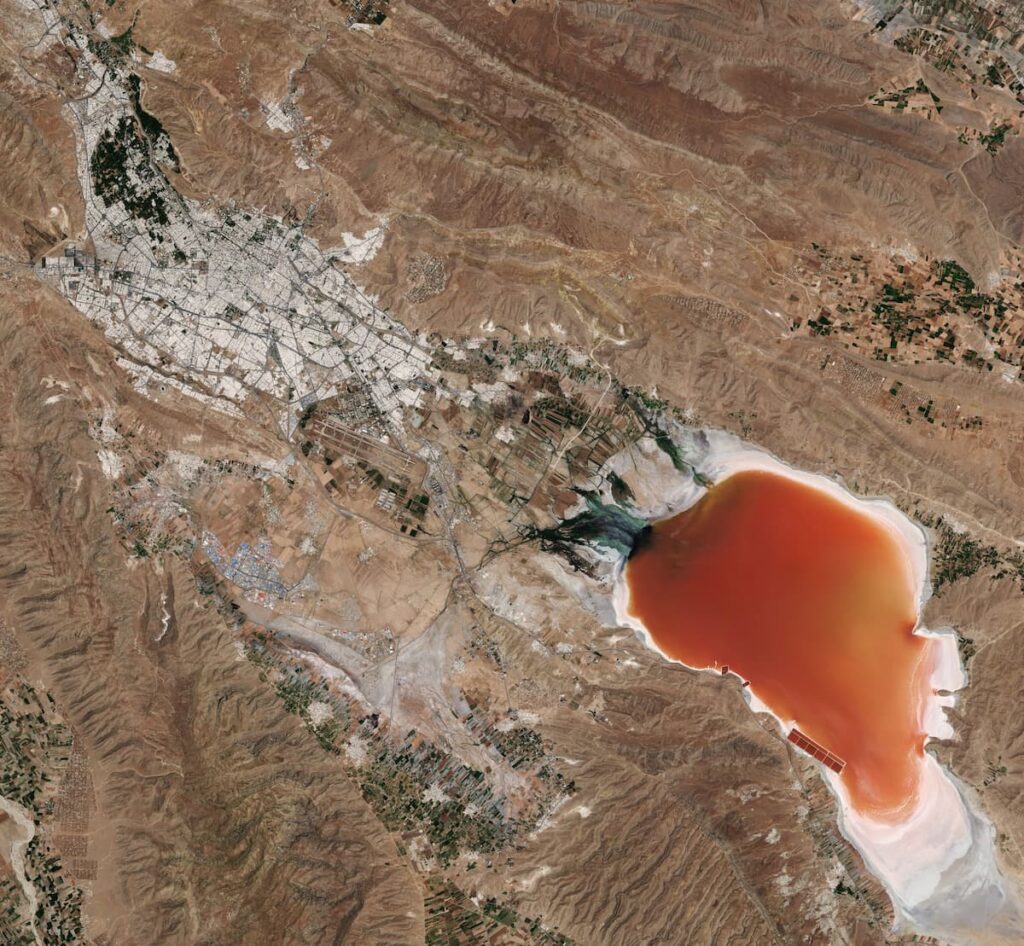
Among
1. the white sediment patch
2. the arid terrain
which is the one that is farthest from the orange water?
the arid terrain

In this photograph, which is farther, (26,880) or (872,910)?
(872,910)

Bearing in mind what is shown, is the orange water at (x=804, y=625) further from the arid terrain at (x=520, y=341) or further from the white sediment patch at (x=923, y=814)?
the arid terrain at (x=520, y=341)

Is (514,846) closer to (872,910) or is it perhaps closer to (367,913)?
(367,913)

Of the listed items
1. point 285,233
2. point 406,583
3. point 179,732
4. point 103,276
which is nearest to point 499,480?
point 406,583

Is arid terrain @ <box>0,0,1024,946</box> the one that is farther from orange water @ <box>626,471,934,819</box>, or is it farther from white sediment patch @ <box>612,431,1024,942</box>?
orange water @ <box>626,471,934,819</box>

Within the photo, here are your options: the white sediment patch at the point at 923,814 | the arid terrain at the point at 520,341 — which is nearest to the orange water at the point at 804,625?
the white sediment patch at the point at 923,814

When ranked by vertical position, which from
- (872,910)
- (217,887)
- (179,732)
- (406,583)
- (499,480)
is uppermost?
(499,480)
